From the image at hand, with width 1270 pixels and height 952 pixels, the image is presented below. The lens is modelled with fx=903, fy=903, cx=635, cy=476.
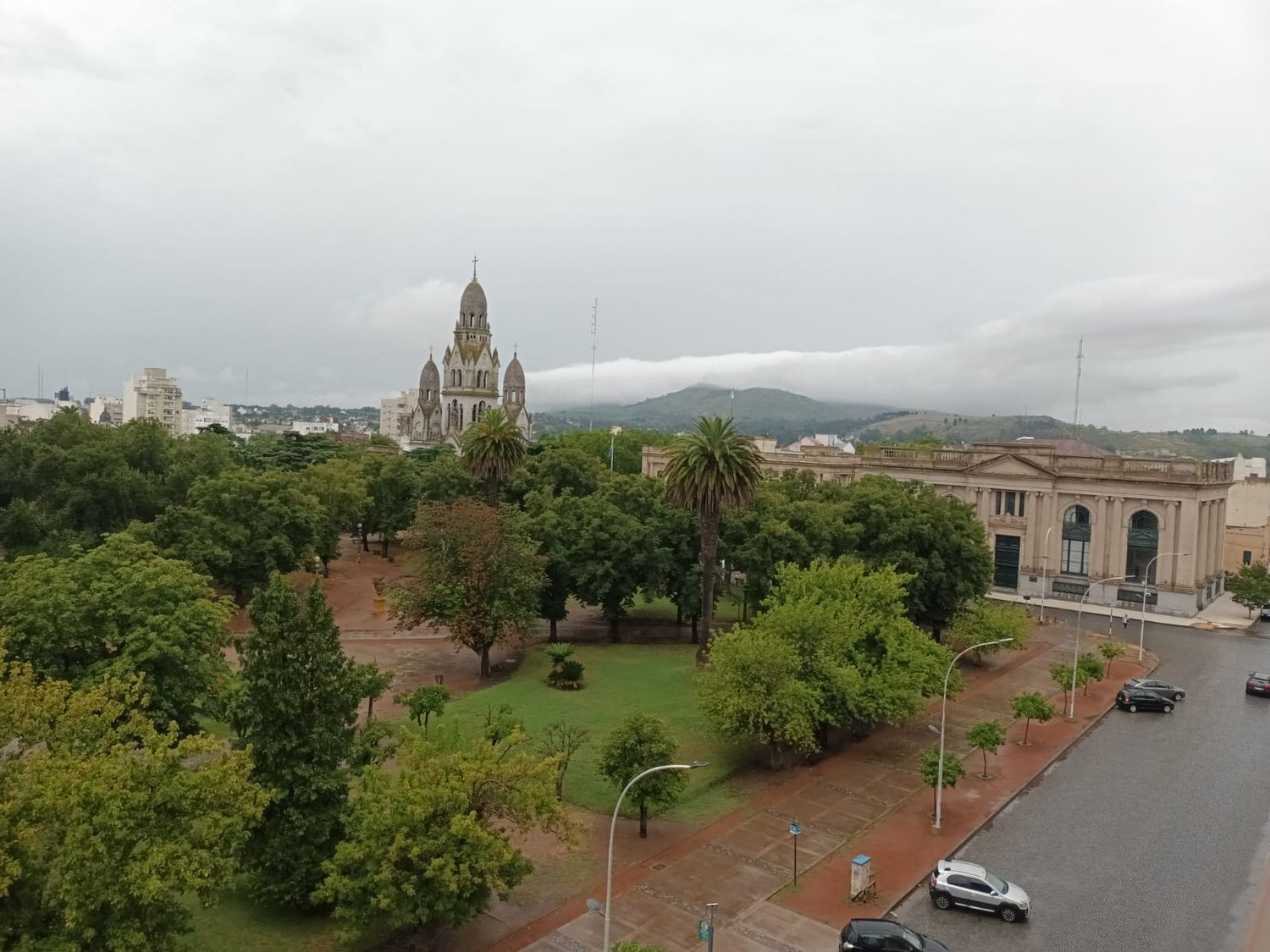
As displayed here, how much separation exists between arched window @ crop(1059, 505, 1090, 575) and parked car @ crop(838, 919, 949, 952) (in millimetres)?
59570

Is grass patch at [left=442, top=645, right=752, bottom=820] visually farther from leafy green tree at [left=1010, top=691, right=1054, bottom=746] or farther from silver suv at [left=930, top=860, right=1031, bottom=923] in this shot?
leafy green tree at [left=1010, top=691, right=1054, bottom=746]

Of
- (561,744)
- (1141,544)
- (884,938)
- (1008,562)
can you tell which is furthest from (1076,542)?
(884,938)

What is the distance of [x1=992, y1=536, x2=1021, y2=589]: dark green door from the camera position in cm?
7738

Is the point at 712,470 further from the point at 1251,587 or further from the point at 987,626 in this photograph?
the point at 1251,587

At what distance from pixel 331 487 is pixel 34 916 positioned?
5026 cm

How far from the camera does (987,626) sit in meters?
46.9

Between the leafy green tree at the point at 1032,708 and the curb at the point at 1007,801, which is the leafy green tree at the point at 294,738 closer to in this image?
the curb at the point at 1007,801

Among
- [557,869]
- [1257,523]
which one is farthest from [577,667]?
[1257,523]

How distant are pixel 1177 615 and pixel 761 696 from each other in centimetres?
5149

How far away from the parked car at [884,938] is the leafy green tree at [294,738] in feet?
42.9

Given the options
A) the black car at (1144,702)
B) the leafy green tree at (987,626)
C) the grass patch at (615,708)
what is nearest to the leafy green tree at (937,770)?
the grass patch at (615,708)

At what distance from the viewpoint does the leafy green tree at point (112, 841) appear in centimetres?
1694

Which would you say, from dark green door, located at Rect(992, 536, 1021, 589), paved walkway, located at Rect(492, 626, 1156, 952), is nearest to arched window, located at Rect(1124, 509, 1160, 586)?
dark green door, located at Rect(992, 536, 1021, 589)

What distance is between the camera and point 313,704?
76.4 feet
